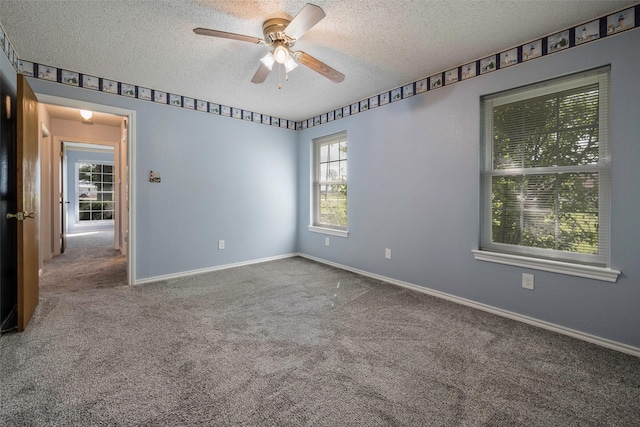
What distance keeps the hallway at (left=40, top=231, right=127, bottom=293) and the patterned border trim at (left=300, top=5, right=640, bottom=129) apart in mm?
4136

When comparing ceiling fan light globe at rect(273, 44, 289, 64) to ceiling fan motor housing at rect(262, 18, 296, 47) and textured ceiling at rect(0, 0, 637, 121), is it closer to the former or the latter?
ceiling fan motor housing at rect(262, 18, 296, 47)

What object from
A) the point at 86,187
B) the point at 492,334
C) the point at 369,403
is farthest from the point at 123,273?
the point at 86,187

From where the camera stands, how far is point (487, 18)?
2.13 metres

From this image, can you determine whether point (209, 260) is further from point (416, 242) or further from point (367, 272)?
point (416, 242)

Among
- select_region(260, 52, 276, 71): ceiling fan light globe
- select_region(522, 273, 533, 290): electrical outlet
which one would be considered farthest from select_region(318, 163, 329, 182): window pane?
select_region(522, 273, 533, 290): electrical outlet

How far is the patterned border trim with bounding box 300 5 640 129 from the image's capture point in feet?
6.73

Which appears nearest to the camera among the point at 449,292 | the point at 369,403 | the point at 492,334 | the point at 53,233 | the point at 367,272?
the point at 369,403

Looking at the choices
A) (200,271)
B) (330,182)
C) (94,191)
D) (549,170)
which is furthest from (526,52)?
(94,191)

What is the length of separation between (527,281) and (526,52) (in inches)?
77.8

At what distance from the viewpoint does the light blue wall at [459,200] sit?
2037mm

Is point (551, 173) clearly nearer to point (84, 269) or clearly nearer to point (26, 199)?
point (26, 199)

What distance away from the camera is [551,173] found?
2420 mm

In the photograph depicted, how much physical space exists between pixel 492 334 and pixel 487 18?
7.93 ft

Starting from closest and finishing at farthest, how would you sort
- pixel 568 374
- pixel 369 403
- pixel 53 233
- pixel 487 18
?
pixel 369 403 < pixel 568 374 < pixel 487 18 < pixel 53 233
